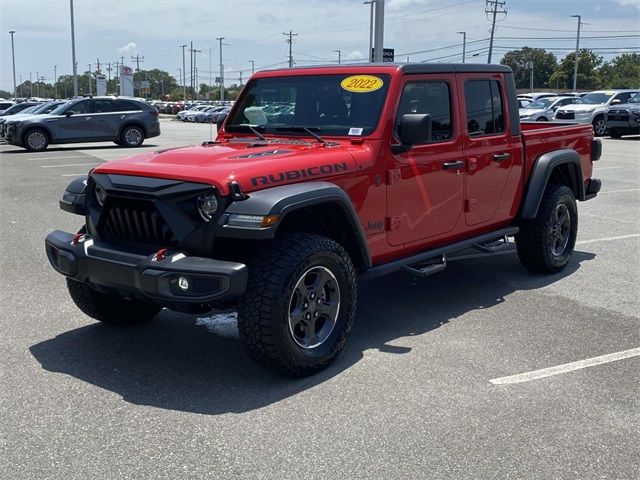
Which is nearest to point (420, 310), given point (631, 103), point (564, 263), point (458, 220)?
point (458, 220)

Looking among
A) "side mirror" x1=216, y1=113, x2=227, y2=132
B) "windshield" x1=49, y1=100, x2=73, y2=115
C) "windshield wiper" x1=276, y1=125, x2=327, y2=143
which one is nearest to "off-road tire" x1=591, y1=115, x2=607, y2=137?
"windshield" x1=49, y1=100, x2=73, y2=115

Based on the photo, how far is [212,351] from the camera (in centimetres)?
481

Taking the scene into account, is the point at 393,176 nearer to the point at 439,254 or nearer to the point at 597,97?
the point at 439,254

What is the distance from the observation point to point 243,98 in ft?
19.4

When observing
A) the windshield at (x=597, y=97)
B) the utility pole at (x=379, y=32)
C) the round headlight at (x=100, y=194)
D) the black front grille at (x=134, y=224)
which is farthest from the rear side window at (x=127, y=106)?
the black front grille at (x=134, y=224)

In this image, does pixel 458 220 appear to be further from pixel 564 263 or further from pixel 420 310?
pixel 564 263

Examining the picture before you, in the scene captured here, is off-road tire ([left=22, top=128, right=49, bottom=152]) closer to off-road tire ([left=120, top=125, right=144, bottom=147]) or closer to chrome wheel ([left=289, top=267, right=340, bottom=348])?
off-road tire ([left=120, top=125, right=144, bottom=147])

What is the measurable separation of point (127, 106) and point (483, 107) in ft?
60.2

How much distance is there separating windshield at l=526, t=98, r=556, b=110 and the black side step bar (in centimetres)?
2431

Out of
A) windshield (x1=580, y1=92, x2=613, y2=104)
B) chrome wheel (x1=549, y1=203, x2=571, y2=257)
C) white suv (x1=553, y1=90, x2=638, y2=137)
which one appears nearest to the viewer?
chrome wheel (x1=549, y1=203, x2=571, y2=257)

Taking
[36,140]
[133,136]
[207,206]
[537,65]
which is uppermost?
[537,65]

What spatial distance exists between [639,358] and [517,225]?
6.87ft

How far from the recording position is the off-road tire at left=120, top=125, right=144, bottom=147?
22.3m

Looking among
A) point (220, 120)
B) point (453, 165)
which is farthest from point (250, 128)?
point (453, 165)
